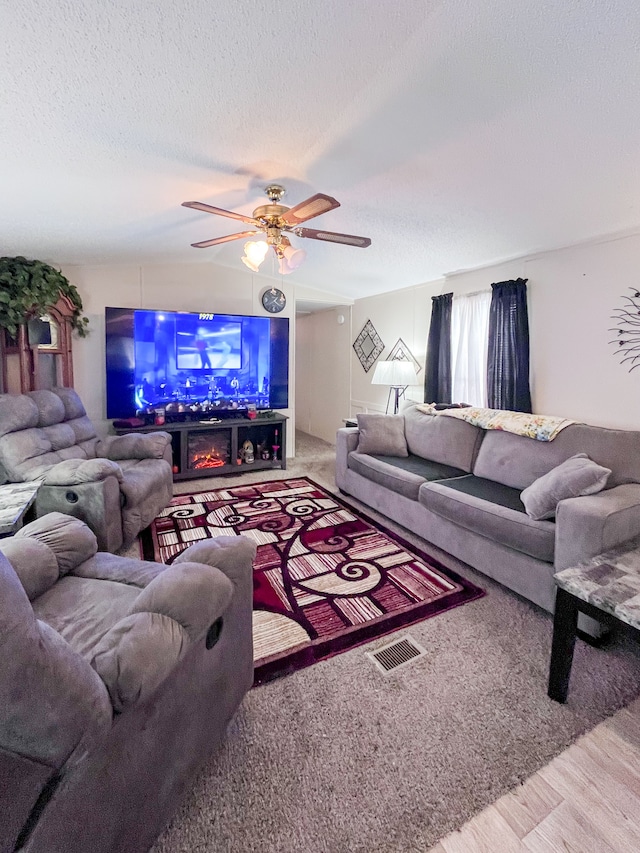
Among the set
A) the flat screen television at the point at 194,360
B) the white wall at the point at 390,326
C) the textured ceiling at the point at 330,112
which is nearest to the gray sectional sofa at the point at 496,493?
the white wall at the point at 390,326

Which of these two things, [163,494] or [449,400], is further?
[449,400]

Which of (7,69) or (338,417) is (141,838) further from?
(338,417)

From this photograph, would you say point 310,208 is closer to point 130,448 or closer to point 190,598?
point 190,598

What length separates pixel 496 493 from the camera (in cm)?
261

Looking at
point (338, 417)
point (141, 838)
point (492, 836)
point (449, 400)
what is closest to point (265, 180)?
point (449, 400)

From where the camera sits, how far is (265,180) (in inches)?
97.3

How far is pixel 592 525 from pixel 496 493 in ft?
2.73

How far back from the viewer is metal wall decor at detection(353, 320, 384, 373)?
A: 201 inches

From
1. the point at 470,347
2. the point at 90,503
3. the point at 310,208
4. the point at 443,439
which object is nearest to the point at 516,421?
the point at 443,439

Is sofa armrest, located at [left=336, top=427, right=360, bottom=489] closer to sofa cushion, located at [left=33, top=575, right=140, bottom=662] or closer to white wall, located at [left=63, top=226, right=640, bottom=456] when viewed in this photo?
white wall, located at [left=63, top=226, right=640, bottom=456]

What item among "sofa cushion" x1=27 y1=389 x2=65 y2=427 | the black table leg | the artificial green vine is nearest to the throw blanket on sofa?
the black table leg

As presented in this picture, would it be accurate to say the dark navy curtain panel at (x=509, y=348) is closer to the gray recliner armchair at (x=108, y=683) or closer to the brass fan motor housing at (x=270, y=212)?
the brass fan motor housing at (x=270, y=212)

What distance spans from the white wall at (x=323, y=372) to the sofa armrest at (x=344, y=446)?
205cm

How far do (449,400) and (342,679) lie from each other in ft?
9.75
